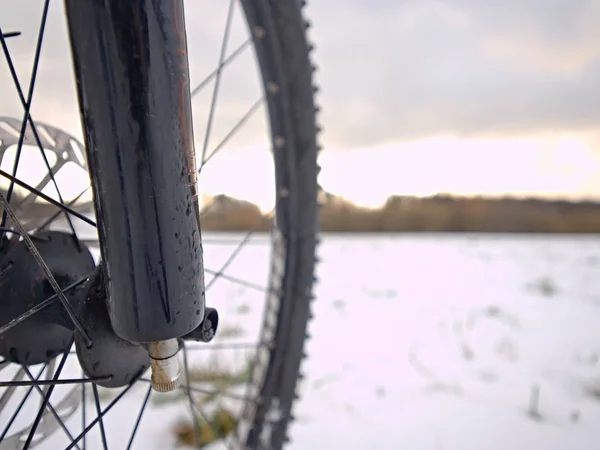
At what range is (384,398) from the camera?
1.15m

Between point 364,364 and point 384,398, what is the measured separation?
17 cm

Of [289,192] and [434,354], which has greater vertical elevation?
[289,192]

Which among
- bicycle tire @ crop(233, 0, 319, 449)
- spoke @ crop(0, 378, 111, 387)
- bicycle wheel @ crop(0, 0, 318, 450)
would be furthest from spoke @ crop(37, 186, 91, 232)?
bicycle tire @ crop(233, 0, 319, 449)

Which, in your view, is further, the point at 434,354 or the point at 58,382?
the point at 434,354

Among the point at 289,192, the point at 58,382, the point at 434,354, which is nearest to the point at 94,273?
the point at 58,382

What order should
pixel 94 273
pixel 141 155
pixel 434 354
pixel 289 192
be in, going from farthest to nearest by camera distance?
pixel 434 354, pixel 289 192, pixel 94 273, pixel 141 155

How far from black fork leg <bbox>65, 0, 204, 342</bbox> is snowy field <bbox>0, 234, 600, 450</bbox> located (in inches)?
Result: 18.0

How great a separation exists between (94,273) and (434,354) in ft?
3.85

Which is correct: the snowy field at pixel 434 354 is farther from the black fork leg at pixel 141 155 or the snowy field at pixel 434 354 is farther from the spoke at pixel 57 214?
the black fork leg at pixel 141 155

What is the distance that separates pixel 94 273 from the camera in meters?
0.44

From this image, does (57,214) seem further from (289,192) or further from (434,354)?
(434,354)

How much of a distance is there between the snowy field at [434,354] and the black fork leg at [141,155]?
458 millimetres

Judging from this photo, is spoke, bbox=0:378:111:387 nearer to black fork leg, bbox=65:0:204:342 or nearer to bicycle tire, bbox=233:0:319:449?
black fork leg, bbox=65:0:204:342

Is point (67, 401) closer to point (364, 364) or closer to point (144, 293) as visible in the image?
point (144, 293)
